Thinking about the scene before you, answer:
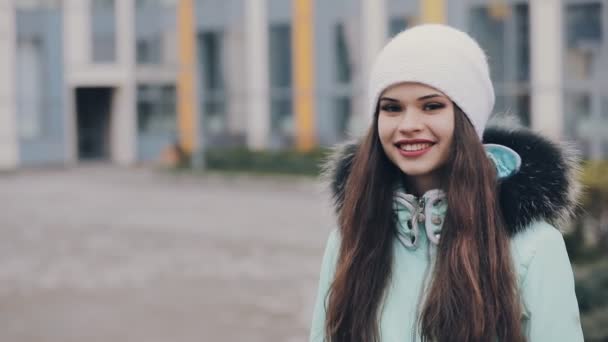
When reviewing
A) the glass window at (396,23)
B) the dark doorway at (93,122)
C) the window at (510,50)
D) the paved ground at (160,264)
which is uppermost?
the glass window at (396,23)

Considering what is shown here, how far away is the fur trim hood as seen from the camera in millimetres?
2277

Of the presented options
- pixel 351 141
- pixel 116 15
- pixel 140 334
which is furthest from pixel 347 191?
pixel 116 15

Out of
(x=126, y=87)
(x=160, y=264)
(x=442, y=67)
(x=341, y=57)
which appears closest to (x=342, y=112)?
(x=341, y=57)

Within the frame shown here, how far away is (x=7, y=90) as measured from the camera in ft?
105

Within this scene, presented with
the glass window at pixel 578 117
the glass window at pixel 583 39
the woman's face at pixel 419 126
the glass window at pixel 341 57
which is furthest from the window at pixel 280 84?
the woman's face at pixel 419 126

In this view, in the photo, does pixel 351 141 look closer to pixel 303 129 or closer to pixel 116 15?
pixel 303 129

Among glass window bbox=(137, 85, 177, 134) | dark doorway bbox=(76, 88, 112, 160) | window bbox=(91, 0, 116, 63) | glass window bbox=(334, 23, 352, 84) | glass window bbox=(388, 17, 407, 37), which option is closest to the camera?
glass window bbox=(388, 17, 407, 37)

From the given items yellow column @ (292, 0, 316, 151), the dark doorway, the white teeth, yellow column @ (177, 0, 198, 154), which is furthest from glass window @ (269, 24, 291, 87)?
the white teeth

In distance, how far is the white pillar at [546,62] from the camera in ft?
→ 74.3

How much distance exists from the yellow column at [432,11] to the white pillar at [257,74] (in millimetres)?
5875

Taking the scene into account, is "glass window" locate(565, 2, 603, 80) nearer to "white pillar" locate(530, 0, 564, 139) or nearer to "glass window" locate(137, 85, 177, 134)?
"white pillar" locate(530, 0, 564, 139)

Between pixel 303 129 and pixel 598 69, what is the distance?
31.2ft

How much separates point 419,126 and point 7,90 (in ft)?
103

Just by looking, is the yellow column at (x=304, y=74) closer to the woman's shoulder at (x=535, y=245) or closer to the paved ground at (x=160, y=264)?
the paved ground at (x=160, y=264)
